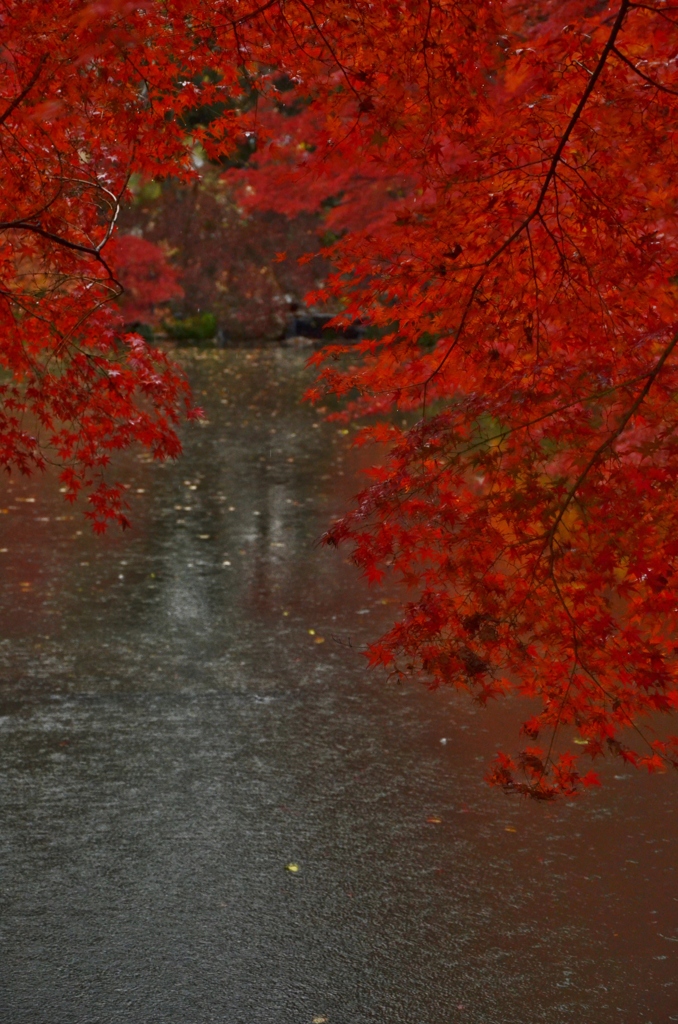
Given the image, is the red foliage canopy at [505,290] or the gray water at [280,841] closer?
the gray water at [280,841]

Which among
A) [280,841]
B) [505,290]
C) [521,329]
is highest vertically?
[505,290]

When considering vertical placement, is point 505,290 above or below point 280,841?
above

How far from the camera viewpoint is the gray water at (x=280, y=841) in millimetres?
3990

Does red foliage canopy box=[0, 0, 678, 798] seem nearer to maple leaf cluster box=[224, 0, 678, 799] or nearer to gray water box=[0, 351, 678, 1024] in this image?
maple leaf cluster box=[224, 0, 678, 799]

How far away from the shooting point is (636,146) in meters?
5.11

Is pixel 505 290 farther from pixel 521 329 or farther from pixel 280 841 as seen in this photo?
pixel 280 841

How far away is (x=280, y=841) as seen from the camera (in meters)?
5.02

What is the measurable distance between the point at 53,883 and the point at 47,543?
220 inches

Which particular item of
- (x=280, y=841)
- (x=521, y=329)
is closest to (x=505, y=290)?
(x=521, y=329)

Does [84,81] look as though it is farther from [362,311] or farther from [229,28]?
[362,311]

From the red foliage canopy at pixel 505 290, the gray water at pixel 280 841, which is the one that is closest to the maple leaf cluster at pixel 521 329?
the red foliage canopy at pixel 505 290

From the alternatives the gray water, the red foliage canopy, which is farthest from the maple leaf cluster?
the gray water

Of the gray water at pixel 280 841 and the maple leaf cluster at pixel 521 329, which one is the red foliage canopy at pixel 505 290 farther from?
the gray water at pixel 280 841

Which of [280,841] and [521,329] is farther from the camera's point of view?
[521,329]
